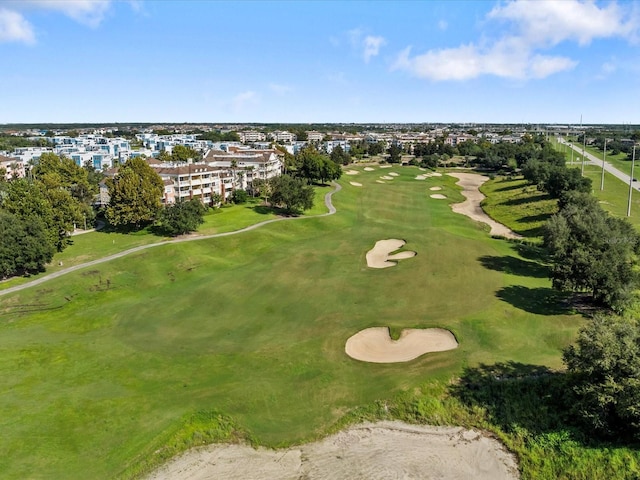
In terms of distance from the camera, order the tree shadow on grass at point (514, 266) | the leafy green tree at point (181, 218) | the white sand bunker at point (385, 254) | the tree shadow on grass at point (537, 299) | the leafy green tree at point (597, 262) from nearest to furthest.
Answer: the leafy green tree at point (597, 262) → the tree shadow on grass at point (537, 299) → the tree shadow on grass at point (514, 266) → the white sand bunker at point (385, 254) → the leafy green tree at point (181, 218)

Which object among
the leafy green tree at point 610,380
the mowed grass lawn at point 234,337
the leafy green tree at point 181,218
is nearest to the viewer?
the leafy green tree at point 610,380

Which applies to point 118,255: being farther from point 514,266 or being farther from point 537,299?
point 514,266

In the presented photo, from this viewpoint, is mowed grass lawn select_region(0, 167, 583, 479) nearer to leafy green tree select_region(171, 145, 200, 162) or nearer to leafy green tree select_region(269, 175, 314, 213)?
leafy green tree select_region(269, 175, 314, 213)

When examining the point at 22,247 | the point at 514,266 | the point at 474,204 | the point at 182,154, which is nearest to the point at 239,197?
the point at 22,247

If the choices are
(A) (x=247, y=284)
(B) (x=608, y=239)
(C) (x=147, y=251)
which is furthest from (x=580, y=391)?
(C) (x=147, y=251)

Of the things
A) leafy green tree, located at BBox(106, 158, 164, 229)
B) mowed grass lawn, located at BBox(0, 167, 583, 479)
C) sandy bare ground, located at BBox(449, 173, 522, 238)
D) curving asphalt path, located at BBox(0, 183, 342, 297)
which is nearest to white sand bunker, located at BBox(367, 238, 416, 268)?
mowed grass lawn, located at BBox(0, 167, 583, 479)

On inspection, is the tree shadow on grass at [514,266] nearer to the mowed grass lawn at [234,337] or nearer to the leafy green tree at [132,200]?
Result: the mowed grass lawn at [234,337]

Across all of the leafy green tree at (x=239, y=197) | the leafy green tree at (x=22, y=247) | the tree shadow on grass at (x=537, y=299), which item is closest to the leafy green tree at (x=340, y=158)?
the leafy green tree at (x=239, y=197)
